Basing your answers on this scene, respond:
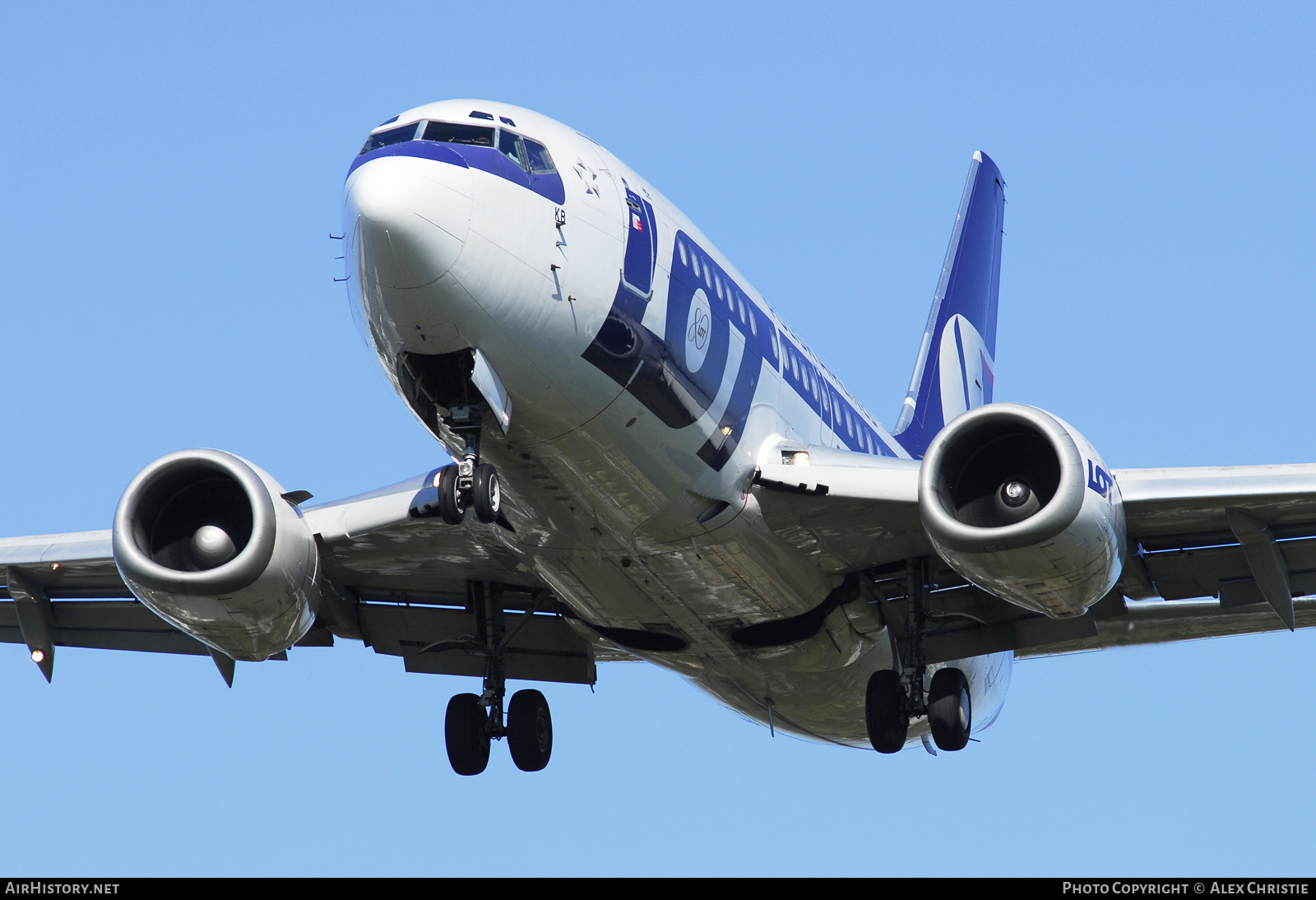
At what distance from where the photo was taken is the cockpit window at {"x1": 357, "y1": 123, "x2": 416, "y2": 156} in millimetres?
14562

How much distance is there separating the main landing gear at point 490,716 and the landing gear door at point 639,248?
552 centimetres

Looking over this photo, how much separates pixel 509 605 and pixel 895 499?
20.0 ft

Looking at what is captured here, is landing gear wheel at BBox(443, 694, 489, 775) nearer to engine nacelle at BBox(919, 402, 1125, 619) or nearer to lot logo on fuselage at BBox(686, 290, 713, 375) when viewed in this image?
lot logo on fuselage at BBox(686, 290, 713, 375)

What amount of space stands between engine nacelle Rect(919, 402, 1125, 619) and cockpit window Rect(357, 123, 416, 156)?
557 cm

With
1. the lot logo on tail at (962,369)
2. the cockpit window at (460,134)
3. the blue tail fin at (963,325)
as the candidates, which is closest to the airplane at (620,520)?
the cockpit window at (460,134)

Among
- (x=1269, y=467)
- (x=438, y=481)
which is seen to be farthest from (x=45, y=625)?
(x=1269, y=467)

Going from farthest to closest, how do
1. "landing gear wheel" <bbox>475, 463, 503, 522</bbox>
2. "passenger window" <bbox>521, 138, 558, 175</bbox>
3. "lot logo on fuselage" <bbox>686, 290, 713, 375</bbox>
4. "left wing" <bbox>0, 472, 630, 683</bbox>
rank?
"left wing" <bbox>0, 472, 630, 683</bbox>, "lot logo on fuselage" <bbox>686, 290, 713, 375</bbox>, "passenger window" <bbox>521, 138, 558, 175</bbox>, "landing gear wheel" <bbox>475, 463, 503, 522</bbox>

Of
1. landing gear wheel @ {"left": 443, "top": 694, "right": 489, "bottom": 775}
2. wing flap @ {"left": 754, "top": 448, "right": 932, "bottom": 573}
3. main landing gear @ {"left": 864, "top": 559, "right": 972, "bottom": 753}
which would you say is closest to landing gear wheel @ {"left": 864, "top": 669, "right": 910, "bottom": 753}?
main landing gear @ {"left": 864, "top": 559, "right": 972, "bottom": 753}

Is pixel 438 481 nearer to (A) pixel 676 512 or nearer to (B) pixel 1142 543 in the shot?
(A) pixel 676 512

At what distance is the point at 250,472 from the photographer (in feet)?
56.7

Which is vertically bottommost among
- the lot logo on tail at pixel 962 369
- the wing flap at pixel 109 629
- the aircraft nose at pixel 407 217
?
the wing flap at pixel 109 629

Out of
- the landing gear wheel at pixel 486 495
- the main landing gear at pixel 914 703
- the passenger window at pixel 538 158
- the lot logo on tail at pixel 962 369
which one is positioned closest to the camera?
the landing gear wheel at pixel 486 495

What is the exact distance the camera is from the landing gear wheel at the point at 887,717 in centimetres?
1914

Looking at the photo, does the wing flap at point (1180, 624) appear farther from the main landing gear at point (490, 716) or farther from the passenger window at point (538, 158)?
the passenger window at point (538, 158)
